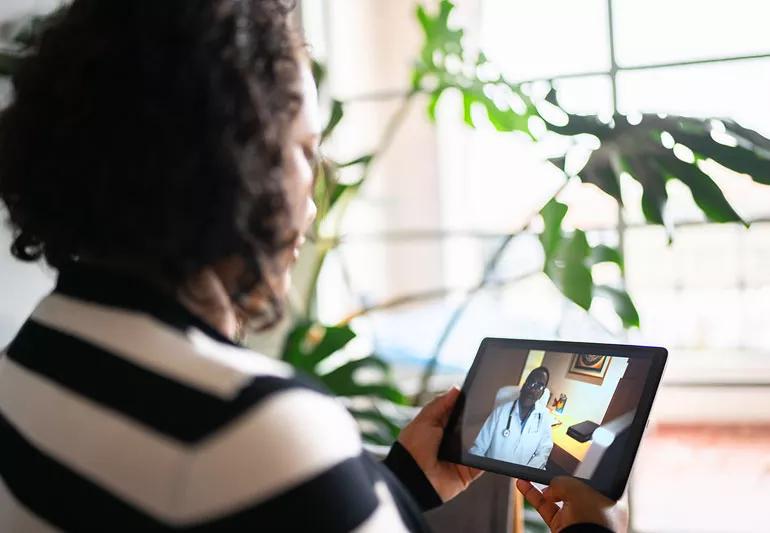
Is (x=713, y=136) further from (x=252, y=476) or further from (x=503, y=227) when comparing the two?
(x=503, y=227)

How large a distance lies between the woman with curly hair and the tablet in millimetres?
220

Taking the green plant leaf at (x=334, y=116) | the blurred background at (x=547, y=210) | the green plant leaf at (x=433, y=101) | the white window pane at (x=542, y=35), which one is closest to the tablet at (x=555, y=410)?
the blurred background at (x=547, y=210)

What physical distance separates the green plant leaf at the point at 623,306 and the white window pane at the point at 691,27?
186 centimetres

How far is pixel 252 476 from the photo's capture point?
1.64 feet

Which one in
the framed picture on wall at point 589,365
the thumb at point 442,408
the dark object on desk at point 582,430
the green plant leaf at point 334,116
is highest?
the green plant leaf at point 334,116

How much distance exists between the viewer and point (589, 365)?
32.4 inches

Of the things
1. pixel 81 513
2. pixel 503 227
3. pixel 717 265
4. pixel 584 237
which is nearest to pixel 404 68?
pixel 503 227

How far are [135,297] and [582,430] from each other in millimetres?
446

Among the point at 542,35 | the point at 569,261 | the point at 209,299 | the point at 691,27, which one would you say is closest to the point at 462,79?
the point at 569,261

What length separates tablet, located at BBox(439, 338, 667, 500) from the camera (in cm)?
75

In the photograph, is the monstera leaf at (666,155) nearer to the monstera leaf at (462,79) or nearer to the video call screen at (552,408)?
the monstera leaf at (462,79)

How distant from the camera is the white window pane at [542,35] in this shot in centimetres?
284

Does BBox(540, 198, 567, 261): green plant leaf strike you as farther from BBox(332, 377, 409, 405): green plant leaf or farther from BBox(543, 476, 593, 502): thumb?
BBox(543, 476, 593, 502): thumb

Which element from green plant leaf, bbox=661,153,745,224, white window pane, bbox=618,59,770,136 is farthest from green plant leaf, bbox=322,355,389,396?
white window pane, bbox=618,59,770,136
